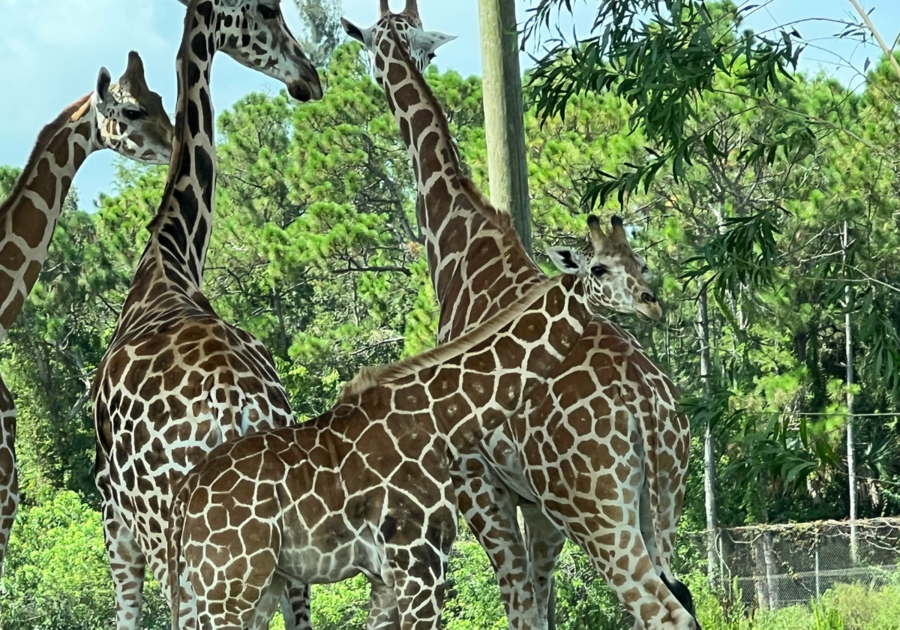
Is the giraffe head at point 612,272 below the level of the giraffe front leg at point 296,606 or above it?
above

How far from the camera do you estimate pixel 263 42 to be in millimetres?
6754

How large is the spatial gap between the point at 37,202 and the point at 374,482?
2672 mm

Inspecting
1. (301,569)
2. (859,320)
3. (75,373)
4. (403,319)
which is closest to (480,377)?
(301,569)

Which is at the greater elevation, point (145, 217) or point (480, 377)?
point (145, 217)

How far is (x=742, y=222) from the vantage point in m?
7.08

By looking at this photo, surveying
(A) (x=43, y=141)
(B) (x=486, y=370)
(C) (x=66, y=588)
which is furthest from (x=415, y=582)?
(C) (x=66, y=588)

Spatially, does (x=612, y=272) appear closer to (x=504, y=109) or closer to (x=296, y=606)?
(x=296, y=606)

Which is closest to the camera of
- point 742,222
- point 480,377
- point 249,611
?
point 249,611

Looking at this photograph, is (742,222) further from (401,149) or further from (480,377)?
(401,149)

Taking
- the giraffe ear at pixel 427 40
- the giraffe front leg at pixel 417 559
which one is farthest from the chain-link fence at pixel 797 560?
the giraffe front leg at pixel 417 559

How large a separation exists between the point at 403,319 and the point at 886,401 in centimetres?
878

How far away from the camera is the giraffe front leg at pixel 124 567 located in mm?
5656

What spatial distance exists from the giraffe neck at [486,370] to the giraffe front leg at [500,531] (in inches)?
42.8

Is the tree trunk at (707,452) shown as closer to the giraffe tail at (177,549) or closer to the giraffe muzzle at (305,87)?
the giraffe muzzle at (305,87)
